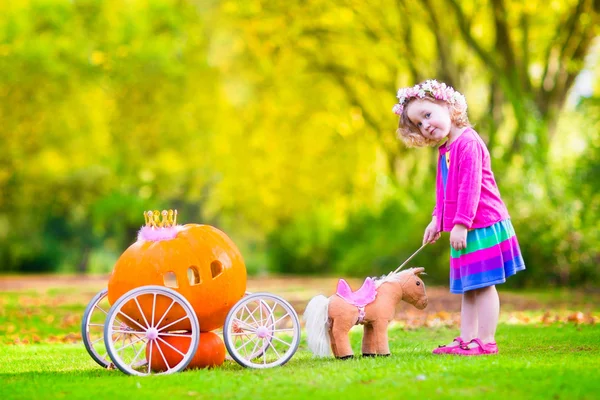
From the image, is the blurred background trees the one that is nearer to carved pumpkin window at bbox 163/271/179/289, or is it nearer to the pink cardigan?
carved pumpkin window at bbox 163/271/179/289

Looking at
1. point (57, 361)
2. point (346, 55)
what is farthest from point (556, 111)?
point (57, 361)

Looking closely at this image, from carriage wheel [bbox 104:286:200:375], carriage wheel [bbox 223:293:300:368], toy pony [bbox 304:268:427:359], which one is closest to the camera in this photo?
carriage wheel [bbox 104:286:200:375]

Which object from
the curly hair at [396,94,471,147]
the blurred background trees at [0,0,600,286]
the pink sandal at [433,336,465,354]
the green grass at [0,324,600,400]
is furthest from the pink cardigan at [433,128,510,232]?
the blurred background trees at [0,0,600,286]

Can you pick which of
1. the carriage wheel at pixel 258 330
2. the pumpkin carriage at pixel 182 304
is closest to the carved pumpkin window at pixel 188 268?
the pumpkin carriage at pixel 182 304

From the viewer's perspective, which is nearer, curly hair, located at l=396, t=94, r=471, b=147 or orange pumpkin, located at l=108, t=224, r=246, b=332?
orange pumpkin, located at l=108, t=224, r=246, b=332

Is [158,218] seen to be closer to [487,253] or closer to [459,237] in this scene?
[459,237]

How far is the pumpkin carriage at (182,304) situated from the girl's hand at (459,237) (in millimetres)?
1212

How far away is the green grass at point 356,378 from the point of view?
436cm

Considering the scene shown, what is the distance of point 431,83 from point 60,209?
26.7 m

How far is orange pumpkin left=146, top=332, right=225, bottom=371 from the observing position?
18.1 feet

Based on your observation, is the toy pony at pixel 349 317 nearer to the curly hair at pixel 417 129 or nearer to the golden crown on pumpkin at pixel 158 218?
the curly hair at pixel 417 129

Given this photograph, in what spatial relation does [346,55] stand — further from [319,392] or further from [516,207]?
[319,392]

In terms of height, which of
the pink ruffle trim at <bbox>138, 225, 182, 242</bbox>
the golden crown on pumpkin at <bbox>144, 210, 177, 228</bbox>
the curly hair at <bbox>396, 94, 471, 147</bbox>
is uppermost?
the curly hair at <bbox>396, 94, 471, 147</bbox>

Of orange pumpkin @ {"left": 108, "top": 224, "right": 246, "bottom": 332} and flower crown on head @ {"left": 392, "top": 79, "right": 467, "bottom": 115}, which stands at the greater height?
flower crown on head @ {"left": 392, "top": 79, "right": 467, "bottom": 115}
